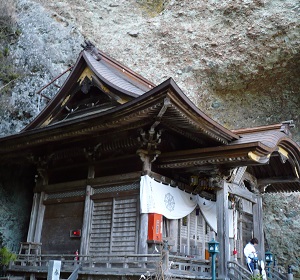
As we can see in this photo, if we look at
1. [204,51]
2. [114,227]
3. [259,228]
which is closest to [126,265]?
[114,227]

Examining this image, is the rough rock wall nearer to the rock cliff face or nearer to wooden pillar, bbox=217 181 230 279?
the rock cliff face

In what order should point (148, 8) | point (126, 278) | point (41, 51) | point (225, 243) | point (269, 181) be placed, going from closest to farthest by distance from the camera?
point (126, 278), point (225, 243), point (269, 181), point (41, 51), point (148, 8)

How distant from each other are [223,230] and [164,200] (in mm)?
1539

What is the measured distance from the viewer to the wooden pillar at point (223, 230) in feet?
27.2

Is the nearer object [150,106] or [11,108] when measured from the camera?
[150,106]

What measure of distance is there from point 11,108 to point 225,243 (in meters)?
9.64

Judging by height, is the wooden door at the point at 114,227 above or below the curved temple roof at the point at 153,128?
below

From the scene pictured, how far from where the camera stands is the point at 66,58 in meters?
17.3

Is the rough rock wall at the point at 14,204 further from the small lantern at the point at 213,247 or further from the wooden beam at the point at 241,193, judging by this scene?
the small lantern at the point at 213,247

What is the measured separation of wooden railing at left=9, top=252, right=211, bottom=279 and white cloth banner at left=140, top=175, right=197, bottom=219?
3.56 feet

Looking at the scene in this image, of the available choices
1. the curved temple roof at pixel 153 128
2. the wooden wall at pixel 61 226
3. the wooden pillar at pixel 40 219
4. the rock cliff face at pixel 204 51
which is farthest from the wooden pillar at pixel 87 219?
the rock cliff face at pixel 204 51

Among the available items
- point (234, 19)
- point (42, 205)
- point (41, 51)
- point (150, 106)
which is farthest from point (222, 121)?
point (150, 106)

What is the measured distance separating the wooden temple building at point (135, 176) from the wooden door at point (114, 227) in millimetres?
25

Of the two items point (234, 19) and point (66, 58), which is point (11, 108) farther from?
point (234, 19)
